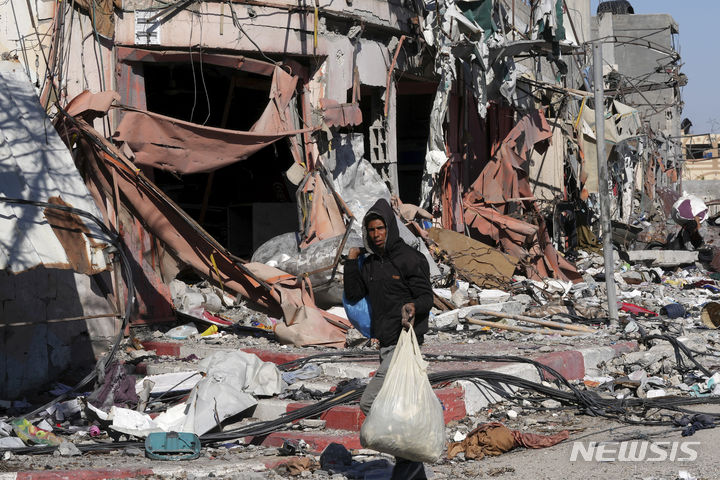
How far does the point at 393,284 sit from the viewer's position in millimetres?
5016

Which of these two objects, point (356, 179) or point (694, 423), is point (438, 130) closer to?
point (356, 179)

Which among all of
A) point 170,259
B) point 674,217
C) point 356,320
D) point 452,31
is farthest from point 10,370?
point 674,217

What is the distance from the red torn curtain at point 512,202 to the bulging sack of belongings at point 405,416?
9996 millimetres

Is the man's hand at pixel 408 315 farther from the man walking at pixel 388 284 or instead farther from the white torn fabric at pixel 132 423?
the white torn fabric at pixel 132 423

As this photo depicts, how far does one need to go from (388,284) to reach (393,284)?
0.03 m

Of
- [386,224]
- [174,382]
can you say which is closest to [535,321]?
[174,382]

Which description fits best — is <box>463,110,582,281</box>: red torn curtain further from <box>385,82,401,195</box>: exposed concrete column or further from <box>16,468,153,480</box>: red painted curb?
<box>16,468,153,480</box>: red painted curb

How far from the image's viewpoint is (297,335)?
897cm

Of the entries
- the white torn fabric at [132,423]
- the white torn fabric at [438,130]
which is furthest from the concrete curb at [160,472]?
the white torn fabric at [438,130]

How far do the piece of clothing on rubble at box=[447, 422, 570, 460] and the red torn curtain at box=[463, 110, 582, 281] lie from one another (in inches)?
339

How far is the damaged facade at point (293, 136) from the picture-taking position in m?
9.59

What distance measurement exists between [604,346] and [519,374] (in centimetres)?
185

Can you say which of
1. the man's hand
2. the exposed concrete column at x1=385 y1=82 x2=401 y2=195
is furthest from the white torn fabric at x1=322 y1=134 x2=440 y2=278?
the man's hand

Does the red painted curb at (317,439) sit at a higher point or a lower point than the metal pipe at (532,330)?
higher
